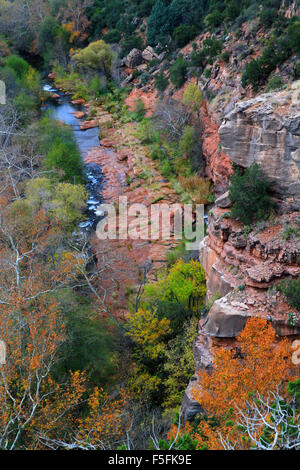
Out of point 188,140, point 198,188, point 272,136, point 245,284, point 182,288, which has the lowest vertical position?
point 182,288

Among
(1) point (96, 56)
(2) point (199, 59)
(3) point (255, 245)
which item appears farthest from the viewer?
(1) point (96, 56)

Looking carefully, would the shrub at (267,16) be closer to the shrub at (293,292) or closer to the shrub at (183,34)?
the shrub at (183,34)

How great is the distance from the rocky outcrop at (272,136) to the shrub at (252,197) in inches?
21.7

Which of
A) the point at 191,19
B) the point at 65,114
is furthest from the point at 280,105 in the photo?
the point at 65,114

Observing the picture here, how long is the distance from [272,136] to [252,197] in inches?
122

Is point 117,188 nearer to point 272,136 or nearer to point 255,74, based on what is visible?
point 255,74

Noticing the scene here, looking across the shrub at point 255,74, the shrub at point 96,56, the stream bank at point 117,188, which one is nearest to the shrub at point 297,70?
the shrub at point 255,74

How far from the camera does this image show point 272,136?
62.6ft

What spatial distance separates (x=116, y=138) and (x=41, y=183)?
63.1 ft

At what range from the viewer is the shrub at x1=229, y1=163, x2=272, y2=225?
19.3 meters

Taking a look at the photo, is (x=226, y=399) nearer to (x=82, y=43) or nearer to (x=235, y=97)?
(x=235, y=97)

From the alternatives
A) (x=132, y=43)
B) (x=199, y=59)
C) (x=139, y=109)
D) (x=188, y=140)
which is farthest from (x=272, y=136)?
(x=132, y=43)

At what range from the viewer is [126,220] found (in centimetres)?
3481

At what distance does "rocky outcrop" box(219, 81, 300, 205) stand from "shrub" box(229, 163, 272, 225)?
0.55 m
